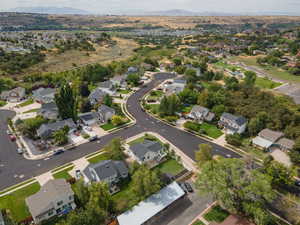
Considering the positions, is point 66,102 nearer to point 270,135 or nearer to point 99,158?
point 99,158

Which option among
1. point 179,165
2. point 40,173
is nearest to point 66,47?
point 40,173

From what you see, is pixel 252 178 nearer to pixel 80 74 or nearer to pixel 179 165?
pixel 179 165

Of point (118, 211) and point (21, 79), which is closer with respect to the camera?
point (118, 211)

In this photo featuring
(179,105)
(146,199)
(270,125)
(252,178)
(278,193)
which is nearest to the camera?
(252,178)

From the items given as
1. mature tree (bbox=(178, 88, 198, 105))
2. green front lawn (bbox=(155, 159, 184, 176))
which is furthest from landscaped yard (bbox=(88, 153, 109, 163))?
mature tree (bbox=(178, 88, 198, 105))

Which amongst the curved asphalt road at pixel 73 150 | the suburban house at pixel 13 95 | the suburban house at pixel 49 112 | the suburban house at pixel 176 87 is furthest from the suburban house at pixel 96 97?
the suburban house at pixel 13 95

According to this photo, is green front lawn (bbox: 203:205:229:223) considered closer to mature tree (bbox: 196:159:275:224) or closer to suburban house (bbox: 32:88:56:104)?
mature tree (bbox: 196:159:275:224)
